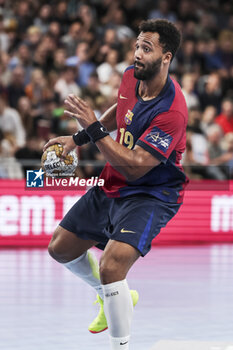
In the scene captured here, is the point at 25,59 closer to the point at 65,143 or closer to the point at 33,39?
the point at 33,39

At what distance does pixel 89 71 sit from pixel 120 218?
26.6 feet

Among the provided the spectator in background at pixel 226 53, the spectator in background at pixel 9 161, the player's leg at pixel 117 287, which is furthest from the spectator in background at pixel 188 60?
the player's leg at pixel 117 287

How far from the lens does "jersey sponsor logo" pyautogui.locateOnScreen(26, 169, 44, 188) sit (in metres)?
5.05

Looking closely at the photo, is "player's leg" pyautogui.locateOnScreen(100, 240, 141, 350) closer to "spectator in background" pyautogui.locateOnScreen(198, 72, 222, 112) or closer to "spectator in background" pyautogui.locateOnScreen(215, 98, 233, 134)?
"spectator in background" pyautogui.locateOnScreen(215, 98, 233, 134)

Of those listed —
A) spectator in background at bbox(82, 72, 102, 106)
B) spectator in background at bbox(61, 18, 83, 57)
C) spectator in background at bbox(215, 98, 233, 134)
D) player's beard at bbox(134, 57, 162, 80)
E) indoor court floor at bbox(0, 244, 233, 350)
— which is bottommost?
indoor court floor at bbox(0, 244, 233, 350)

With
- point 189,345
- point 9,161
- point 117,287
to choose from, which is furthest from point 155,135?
point 9,161

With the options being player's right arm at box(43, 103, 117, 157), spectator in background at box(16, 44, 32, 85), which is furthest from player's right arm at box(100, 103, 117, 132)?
spectator in background at box(16, 44, 32, 85)

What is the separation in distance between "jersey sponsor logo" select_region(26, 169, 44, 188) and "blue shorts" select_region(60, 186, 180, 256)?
312 mm

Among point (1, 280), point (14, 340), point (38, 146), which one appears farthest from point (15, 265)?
point (14, 340)

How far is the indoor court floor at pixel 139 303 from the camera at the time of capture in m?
5.36

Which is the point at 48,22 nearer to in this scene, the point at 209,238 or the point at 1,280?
the point at 209,238

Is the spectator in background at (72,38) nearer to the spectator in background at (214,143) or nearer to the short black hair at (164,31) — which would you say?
the spectator in background at (214,143)

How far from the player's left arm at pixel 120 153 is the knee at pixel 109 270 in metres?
0.53

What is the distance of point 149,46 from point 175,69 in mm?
9279
